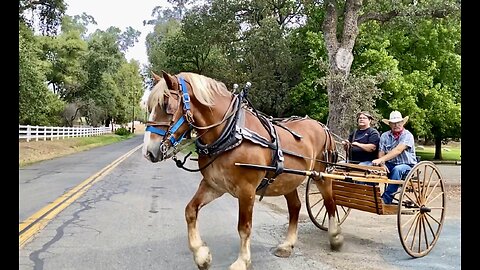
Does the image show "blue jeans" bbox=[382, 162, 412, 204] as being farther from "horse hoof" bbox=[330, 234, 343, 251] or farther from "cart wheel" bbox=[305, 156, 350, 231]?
"horse hoof" bbox=[330, 234, 343, 251]

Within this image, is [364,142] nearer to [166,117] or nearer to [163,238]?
[163,238]

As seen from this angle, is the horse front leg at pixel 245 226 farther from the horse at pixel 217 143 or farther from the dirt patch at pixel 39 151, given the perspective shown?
the dirt patch at pixel 39 151

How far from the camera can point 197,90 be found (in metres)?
5.03

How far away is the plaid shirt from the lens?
682cm

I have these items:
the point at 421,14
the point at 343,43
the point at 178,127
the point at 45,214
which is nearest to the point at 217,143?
the point at 178,127

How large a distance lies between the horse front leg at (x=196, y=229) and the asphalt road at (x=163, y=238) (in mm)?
343

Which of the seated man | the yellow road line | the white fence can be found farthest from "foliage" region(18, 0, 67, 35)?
the seated man

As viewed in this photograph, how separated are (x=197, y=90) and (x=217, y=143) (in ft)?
2.06

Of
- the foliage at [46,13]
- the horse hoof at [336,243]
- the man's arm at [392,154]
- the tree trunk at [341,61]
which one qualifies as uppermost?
the foliage at [46,13]

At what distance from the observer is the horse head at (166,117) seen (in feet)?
15.3

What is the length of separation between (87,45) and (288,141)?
157 feet

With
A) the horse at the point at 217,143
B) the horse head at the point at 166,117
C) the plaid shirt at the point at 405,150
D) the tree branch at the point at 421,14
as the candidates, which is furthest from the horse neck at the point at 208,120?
the tree branch at the point at 421,14

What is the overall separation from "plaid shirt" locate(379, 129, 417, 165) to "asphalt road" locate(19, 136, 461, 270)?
1.29m
